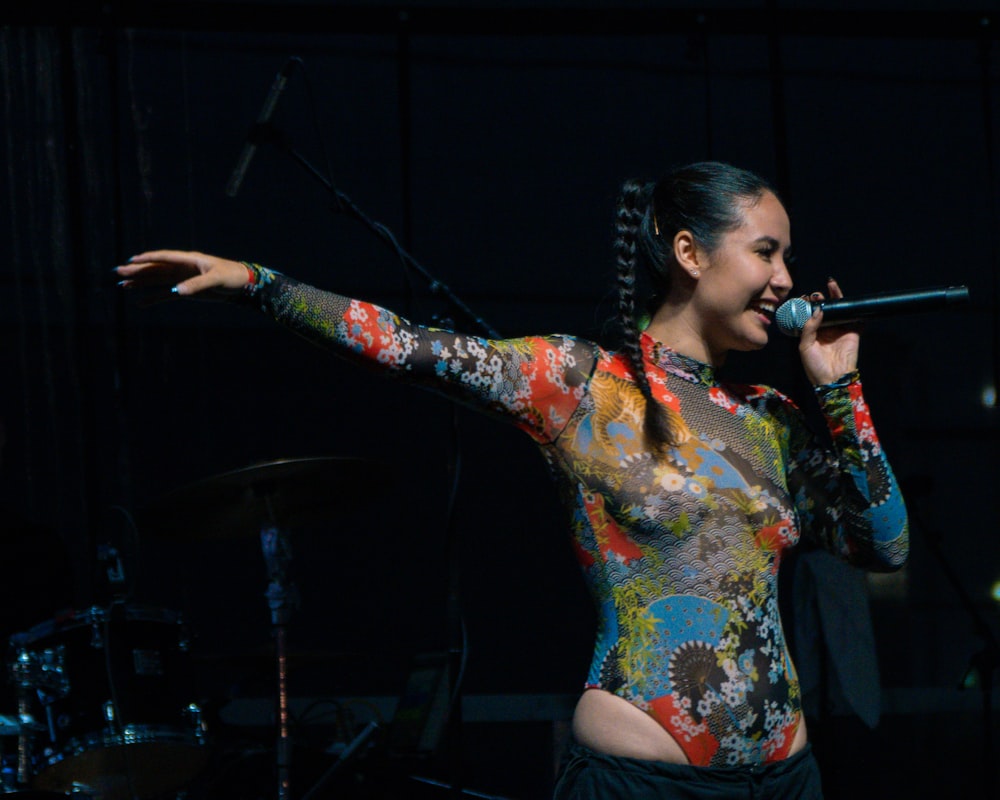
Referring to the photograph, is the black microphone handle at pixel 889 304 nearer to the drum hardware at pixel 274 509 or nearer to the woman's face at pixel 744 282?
the woman's face at pixel 744 282

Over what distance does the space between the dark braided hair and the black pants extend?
401mm

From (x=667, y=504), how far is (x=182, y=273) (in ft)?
1.98

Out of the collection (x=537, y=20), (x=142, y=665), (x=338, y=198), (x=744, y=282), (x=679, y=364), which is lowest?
(x=142, y=665)

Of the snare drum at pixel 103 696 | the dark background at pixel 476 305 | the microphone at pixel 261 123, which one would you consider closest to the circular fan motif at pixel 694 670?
the microphone at pixel 261 123

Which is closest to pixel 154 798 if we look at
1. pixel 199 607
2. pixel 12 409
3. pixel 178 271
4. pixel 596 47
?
pixel 199 607

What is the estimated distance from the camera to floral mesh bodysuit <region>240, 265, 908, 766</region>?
146cm

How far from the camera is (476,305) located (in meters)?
4.38

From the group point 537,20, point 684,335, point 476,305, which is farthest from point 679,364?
point 476,305

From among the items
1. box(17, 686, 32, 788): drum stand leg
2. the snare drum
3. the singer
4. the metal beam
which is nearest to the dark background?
the metal beam

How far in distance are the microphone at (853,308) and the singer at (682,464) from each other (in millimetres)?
14

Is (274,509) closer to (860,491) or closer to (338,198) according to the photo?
(338,198)

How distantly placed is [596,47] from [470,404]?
300cm

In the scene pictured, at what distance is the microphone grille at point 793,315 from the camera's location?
1659mm

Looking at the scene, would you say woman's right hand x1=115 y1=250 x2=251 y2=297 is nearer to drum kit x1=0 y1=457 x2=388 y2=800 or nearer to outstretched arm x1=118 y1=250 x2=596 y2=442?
outstretched arm x1=118 y1=250 x2=596 y2=442
